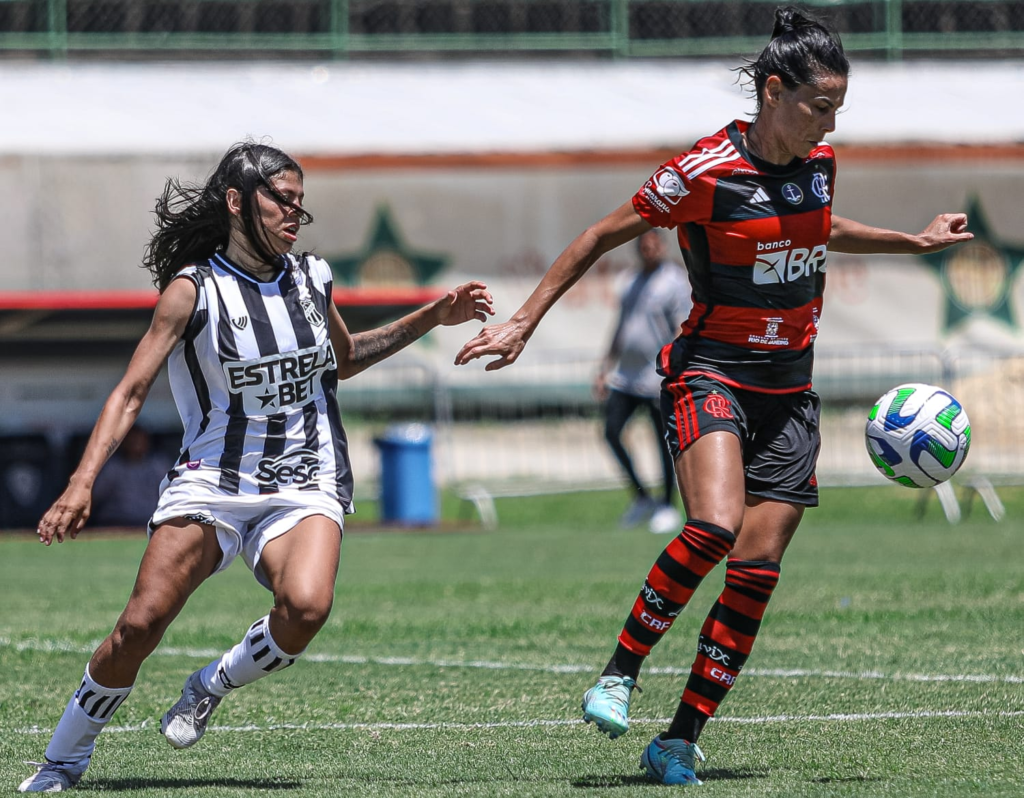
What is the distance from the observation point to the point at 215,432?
5203mm

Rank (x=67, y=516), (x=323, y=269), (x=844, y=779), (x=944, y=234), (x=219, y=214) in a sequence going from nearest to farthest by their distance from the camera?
(x=67, y=516) < (x=844, y=779) < (x=219, y=214) < (x=323, y=269) < (x=944, y=234)

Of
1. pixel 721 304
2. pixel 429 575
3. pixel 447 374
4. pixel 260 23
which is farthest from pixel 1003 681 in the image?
pixel 260 23

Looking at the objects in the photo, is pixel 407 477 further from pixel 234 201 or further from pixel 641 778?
pixel 641 778

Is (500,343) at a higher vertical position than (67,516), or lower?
higher

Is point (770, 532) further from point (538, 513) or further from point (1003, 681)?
point (538, 513)

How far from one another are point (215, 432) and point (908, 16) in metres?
22.9

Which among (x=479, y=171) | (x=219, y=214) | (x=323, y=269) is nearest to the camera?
(x=219, y=214)

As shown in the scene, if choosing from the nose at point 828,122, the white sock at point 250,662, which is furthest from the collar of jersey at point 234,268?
the nose at point 828,122

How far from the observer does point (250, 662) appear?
203 inches

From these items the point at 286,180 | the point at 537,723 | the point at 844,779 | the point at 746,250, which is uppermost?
the point at 286,180

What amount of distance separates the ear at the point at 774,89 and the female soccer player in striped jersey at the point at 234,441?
1.58 meters

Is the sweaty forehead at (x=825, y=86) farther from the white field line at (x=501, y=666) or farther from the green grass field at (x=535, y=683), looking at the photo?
Answer: the white field line at (x=501, y=666)

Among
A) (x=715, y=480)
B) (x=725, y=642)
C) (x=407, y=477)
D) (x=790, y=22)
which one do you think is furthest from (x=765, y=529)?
(x=407, y=477)

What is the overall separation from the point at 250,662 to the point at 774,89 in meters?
2.51
